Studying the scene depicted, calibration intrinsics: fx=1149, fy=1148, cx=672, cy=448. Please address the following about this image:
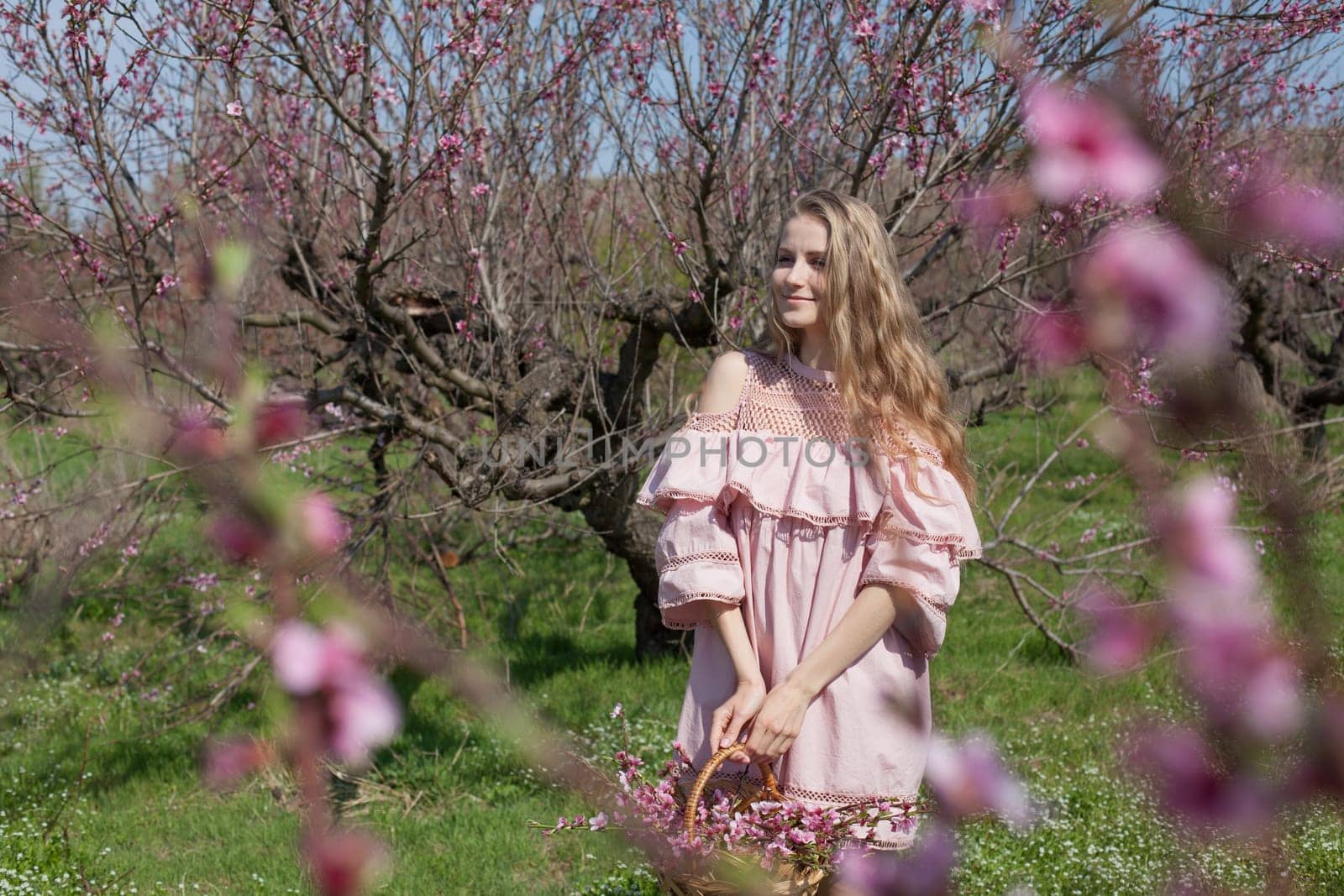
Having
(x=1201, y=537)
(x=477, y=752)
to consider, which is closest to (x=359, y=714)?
(x=1201, y=537)

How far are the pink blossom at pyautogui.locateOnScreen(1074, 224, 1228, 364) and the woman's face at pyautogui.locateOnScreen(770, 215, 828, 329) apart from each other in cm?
154

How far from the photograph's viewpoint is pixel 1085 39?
3629 millimetres

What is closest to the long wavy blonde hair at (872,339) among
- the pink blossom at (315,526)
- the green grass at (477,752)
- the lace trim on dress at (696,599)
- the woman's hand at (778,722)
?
the lace trim on dress at (696,599)

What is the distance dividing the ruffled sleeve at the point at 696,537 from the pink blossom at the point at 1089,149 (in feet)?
4.50

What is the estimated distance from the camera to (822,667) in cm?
198

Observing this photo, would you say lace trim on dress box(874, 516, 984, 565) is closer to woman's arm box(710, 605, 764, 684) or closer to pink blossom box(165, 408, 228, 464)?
woman's arm box(710, 605, 764, 684)

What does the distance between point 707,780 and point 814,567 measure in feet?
1.58

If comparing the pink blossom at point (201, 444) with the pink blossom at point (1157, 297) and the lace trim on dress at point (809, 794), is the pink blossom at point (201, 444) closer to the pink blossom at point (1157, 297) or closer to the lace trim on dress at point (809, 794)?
the pink blossom at point (1157, 297)

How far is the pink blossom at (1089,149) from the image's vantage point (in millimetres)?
695

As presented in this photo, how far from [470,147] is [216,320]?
3.55 meters

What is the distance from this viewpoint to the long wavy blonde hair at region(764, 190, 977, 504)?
2.19 meters

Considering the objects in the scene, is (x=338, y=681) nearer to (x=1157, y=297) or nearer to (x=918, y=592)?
(x=1157, y=297)

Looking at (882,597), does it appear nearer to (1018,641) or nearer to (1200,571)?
(1200,571)

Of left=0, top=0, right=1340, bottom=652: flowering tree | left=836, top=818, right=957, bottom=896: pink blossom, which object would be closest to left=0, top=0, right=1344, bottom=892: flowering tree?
left=0, top=0, right=1340, bottom=652: flowering tree
